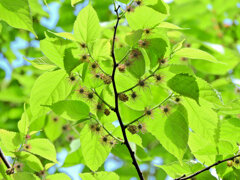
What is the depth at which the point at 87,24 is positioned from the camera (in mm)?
1308

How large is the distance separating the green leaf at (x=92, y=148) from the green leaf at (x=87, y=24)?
15.4 inches

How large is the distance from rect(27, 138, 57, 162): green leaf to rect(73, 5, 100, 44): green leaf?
626 millimetres

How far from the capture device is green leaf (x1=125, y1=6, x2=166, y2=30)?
4.26ft

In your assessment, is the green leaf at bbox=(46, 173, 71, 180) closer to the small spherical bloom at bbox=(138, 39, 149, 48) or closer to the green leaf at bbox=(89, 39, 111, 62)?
the green leaf at bbox=(89, 39, 111, 62)

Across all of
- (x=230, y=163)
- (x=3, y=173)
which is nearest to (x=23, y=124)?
(x=3, y=173)

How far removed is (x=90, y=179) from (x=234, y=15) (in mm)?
3216

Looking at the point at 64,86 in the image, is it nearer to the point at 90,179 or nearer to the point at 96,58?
the point at 96,58

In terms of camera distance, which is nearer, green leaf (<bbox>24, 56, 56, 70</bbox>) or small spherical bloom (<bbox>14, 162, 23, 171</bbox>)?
green leaf (<bbox>24, 56, 56, 70</bbox>)

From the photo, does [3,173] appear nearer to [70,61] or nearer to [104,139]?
[104,139]

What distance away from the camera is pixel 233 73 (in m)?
3.86

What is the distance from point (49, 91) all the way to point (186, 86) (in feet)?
1.90

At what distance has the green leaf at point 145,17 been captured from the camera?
4.26 feet

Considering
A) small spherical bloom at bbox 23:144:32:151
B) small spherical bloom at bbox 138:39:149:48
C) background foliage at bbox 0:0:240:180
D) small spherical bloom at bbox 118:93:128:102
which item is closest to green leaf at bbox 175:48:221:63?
background foliage at bbox 0:0:240:180

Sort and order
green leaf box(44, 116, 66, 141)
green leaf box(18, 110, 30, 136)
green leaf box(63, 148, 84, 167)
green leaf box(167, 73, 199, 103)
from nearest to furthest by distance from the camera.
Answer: green leaf box(167, 73, 199, 103) → green leaf box(18, 110, 30, 136) → green leaf box(63, 148, 84, 167) → green leaf box(44, 116, 66, 141)
